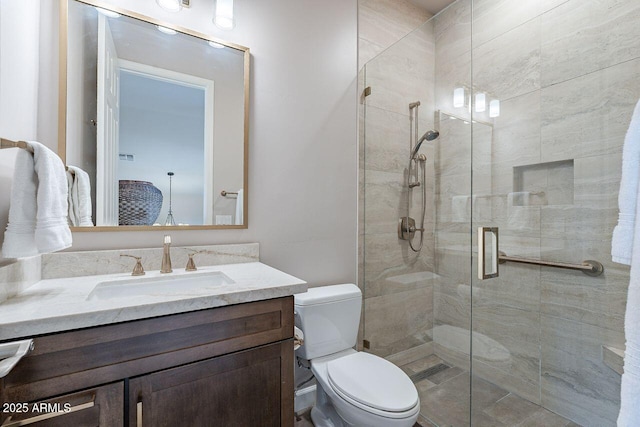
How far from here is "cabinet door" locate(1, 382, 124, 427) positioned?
0.71 meters

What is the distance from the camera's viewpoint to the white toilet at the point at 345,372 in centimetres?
117

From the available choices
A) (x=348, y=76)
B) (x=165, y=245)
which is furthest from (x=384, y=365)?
(x=348, y=76)

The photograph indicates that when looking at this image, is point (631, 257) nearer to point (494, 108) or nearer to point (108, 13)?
point (494, 108)

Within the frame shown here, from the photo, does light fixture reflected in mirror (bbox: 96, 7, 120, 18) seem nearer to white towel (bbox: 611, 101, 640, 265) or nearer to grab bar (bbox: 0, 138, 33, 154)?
grab bar (bbox: 0, 138, 33, 154)

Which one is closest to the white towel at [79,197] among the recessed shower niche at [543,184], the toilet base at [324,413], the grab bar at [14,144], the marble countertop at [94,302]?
the marble countertop at [94,302]

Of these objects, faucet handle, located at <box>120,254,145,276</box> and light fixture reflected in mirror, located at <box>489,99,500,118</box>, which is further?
light fixture reflected in mirror, located at <box>489,99,500,118</box>

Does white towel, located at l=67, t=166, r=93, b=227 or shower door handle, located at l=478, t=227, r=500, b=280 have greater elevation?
white towel, located at l=67, t=166, r=93, b=227

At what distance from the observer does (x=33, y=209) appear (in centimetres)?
90

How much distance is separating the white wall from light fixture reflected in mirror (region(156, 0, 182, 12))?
53mm

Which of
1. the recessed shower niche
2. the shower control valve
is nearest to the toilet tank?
the shower control valve

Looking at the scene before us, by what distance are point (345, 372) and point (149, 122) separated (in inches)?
60.2

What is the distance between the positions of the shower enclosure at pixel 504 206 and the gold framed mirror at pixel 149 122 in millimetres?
920

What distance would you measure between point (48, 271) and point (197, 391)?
2.70ft

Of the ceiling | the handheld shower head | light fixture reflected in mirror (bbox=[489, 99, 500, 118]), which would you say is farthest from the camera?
the ceiling
